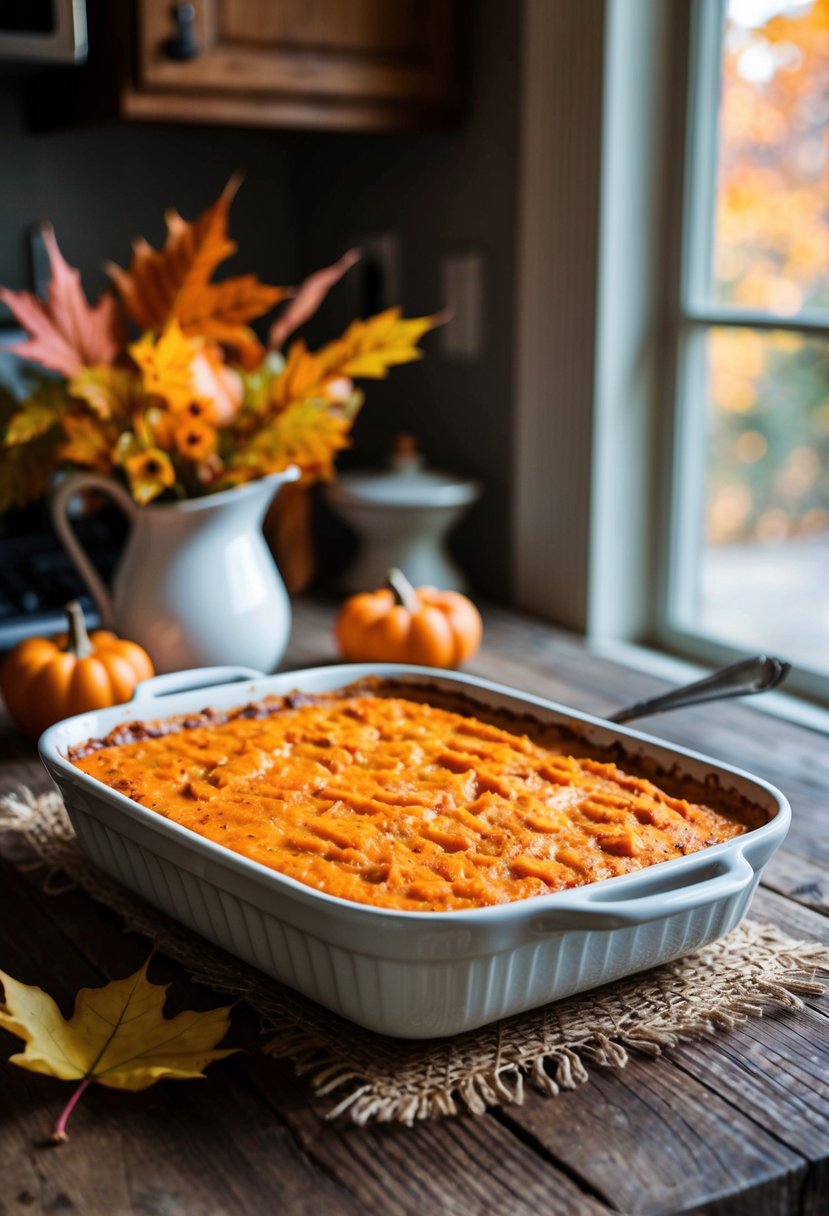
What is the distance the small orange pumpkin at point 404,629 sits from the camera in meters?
1.50

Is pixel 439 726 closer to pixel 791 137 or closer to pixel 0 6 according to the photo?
pixel 0 6

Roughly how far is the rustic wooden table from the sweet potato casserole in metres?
0.12

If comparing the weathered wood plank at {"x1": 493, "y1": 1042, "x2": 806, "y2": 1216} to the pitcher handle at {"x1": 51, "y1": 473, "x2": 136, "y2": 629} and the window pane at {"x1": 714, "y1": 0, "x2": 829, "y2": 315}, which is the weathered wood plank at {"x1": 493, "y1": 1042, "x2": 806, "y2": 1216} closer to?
the pitcher handle at {"x1": 51, "y1": 473, "x2": 136, "y2": 629}

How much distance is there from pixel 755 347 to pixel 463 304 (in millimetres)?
1170

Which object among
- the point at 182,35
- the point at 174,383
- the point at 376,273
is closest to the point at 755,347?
the point at 376,273

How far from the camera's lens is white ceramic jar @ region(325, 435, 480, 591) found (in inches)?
71.4

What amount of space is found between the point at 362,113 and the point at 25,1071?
1386 mm

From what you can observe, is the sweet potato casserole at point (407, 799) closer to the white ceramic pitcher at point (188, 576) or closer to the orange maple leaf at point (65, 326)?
the white ceramic pitcher at point (188, 576)

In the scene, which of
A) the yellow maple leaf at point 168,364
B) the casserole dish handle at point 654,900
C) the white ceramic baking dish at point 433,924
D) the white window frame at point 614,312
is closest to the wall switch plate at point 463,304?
the white window frame at point 614,312

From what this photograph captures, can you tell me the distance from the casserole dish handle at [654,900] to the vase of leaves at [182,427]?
0.72 meters

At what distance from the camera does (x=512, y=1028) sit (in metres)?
0.83

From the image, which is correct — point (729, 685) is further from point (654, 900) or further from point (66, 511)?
point (66, 511)

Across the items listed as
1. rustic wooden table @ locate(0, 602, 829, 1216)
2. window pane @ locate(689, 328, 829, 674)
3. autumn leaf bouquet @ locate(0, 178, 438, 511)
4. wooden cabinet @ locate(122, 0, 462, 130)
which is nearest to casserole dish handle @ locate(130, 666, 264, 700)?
autumn leaf bouquet @ locate(0, 178, 438, 511)

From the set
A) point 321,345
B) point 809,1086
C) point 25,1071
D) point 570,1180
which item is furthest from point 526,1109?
point 321,345
